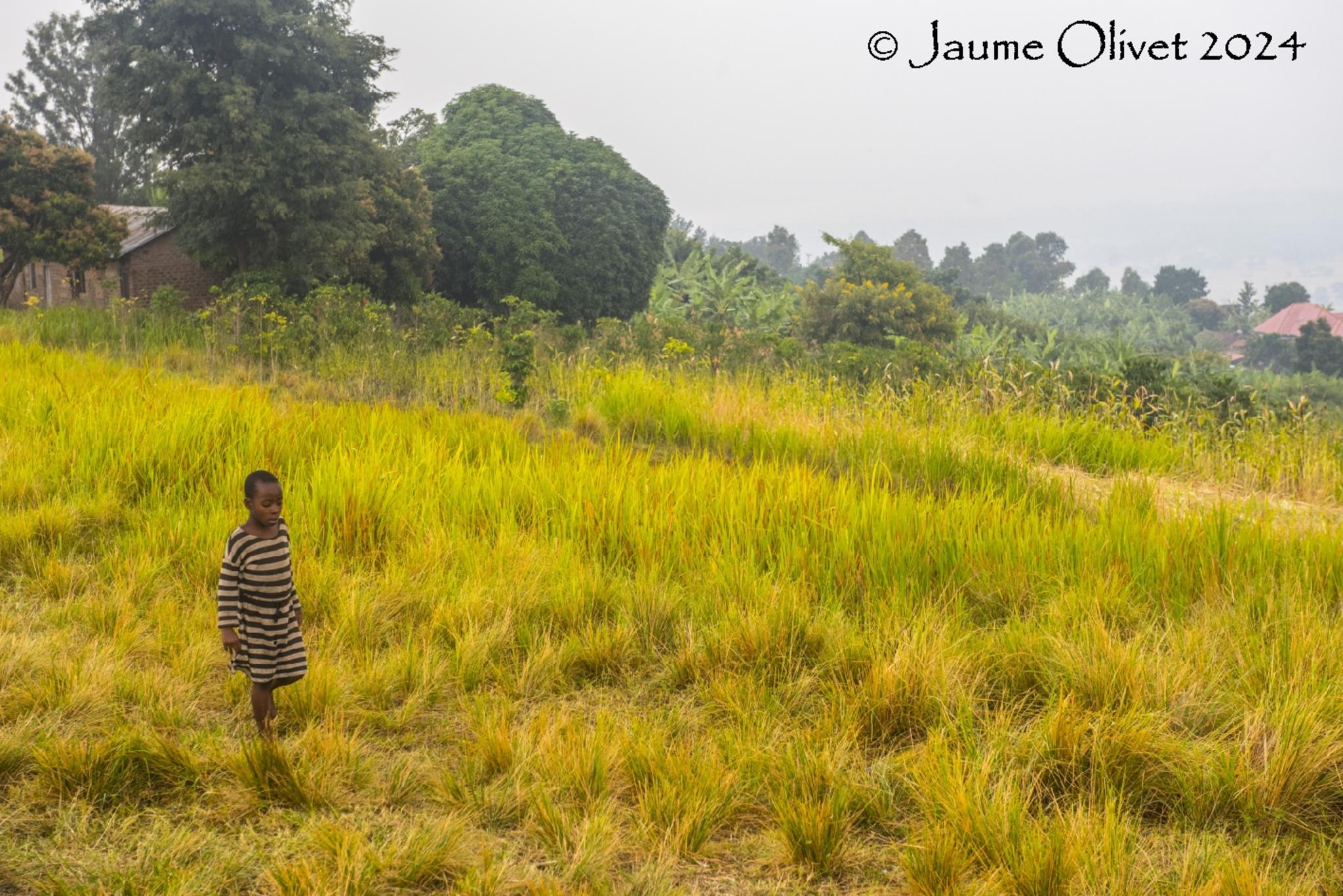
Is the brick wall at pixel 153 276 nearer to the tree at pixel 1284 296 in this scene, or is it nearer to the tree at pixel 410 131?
the tree at pixel 410 131

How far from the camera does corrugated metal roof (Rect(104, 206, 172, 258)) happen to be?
65.4 feet

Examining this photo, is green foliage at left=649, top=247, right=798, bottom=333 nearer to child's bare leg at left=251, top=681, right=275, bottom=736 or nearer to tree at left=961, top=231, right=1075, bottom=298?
child's bare leg at left=251, top=681, right=275, bottom=736

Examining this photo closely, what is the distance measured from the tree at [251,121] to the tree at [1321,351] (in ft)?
165

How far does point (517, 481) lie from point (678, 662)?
6.66 feet

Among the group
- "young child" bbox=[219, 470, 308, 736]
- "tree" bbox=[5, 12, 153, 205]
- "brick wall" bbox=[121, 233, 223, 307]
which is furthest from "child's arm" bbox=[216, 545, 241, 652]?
"tree" bbox=[5, 12, 153, 205]

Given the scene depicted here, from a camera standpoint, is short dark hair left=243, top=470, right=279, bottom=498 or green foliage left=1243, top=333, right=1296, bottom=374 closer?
short dark hair left=243, top=470, right=279, bottom=498

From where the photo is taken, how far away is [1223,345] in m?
73.1

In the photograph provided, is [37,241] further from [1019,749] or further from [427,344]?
[1019,749]

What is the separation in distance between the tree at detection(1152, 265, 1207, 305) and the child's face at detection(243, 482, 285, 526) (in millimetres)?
97281

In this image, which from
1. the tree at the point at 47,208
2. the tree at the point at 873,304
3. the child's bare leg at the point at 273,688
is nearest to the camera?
the child's bare leg at the point at 273,688

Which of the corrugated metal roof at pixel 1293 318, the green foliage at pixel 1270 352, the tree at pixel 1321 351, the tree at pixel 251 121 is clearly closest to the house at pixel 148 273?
the tree at pixel 251 121

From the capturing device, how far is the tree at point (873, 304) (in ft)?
88.9

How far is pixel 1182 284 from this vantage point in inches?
3514

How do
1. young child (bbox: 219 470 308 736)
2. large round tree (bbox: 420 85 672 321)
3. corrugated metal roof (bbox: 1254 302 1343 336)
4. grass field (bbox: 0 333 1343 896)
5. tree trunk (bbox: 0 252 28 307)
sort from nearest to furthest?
grass field (bbox: 0 333 1343 896), young child (bbox: 219 470 308 736), tree trunk (bbox: 0 252 28 307), large round tree (bbox: 420 85 672 321), corrugated metal roof (bbox: 1254 302 1343 336)
